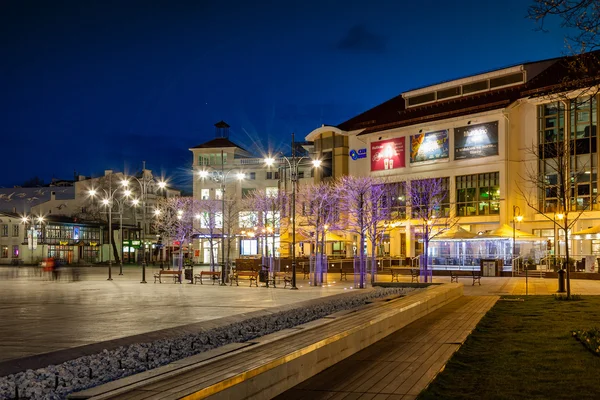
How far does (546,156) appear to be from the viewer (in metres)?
54.3

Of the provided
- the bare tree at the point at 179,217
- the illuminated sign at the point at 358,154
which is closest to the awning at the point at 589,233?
the illuminated sign at the point at 358,154

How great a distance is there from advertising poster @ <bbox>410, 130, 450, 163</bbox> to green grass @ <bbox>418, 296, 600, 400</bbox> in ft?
149

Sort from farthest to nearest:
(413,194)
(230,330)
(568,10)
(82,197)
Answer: (82,197), (413,194), (230,330), (568,10)

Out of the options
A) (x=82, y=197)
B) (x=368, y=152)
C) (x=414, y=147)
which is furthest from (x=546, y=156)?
(x=82, y=197)

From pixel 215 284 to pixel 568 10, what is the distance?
27719 mm

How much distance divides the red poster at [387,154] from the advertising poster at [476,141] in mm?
6358

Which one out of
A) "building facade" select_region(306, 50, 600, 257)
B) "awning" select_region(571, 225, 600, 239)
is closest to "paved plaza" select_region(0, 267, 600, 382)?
"awning" select_region(571, 225, 600, 239)

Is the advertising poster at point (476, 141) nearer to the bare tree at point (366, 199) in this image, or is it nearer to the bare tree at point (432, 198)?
the bare tree at point (432, 198)

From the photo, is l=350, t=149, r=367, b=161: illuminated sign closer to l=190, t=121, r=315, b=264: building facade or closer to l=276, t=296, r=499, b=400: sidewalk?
l=190, t=121, r=315, b=264: building facade

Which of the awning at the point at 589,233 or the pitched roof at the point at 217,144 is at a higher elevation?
the pitched roof at the point at 217,144

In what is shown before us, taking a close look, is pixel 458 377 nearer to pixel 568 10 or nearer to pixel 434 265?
pixel 568 10

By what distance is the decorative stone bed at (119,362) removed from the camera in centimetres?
777

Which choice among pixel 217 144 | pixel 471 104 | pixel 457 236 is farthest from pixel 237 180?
pixel 457 236

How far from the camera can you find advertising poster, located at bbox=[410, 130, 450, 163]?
6075 centimetres
